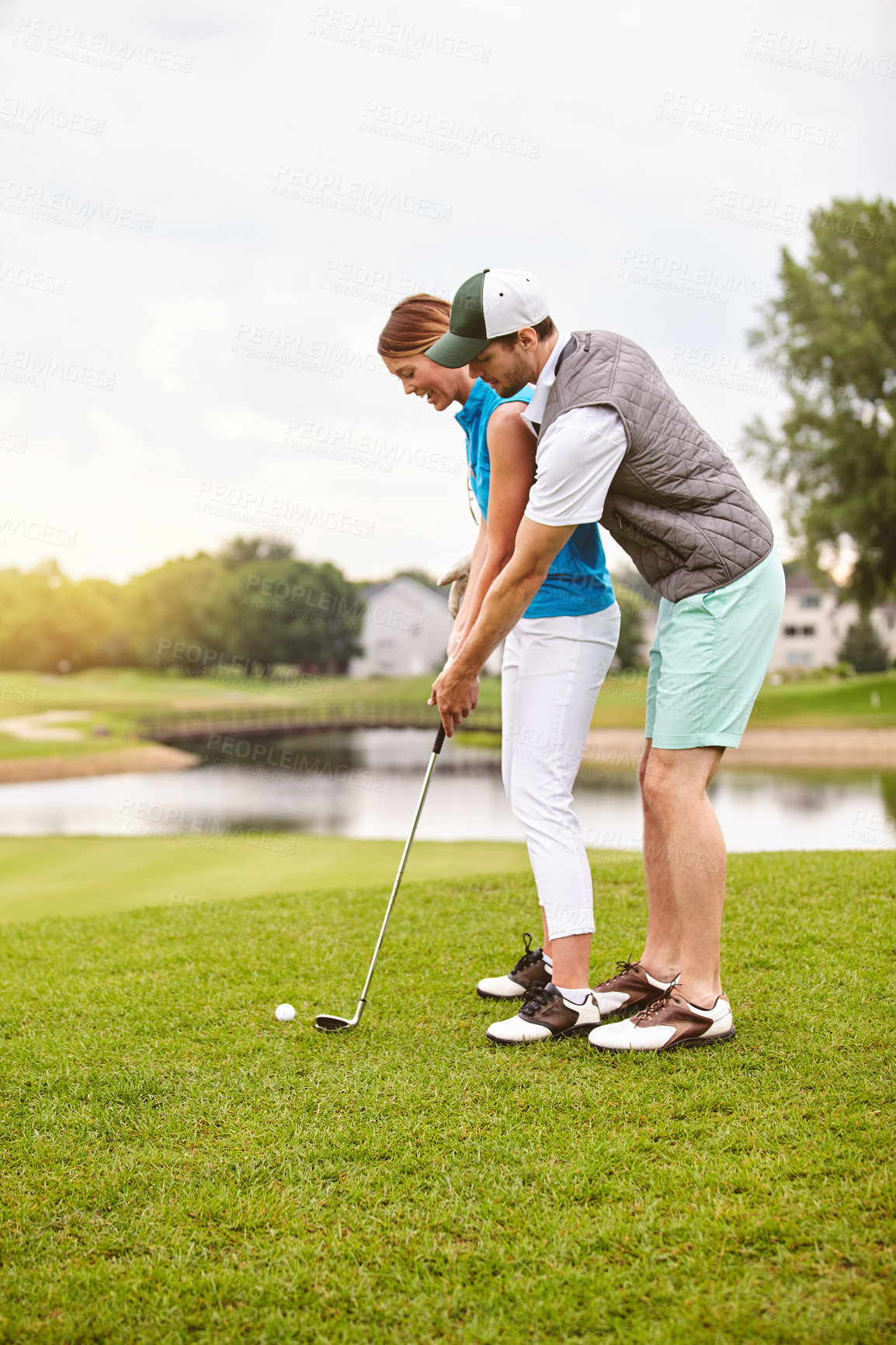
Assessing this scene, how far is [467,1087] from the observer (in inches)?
87.2

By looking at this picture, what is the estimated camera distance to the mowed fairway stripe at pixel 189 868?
5.02 meters

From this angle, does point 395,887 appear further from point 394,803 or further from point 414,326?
point 394,803

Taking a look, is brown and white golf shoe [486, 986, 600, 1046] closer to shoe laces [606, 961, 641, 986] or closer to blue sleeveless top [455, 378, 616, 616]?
shoe laces [606, 961, 641, 986]

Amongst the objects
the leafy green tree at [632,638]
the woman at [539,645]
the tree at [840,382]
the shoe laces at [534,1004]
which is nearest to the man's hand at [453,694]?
the woman at [539,645]

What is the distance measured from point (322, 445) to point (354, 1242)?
972cm

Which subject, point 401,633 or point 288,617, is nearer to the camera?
point 288,617

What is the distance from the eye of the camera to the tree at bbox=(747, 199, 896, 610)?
24219mm

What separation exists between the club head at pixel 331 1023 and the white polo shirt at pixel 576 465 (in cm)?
146

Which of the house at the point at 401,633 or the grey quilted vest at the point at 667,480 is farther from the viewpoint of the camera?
the house at the point at 401,633

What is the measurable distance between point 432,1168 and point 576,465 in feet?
5.08

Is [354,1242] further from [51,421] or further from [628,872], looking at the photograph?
[51,421]

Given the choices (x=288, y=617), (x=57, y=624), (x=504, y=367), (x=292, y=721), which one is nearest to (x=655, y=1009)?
(x=504, y=367)

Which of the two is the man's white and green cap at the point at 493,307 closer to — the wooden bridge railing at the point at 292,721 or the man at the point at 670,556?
the man at the point at 670,556

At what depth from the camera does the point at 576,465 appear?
7.34 feet
